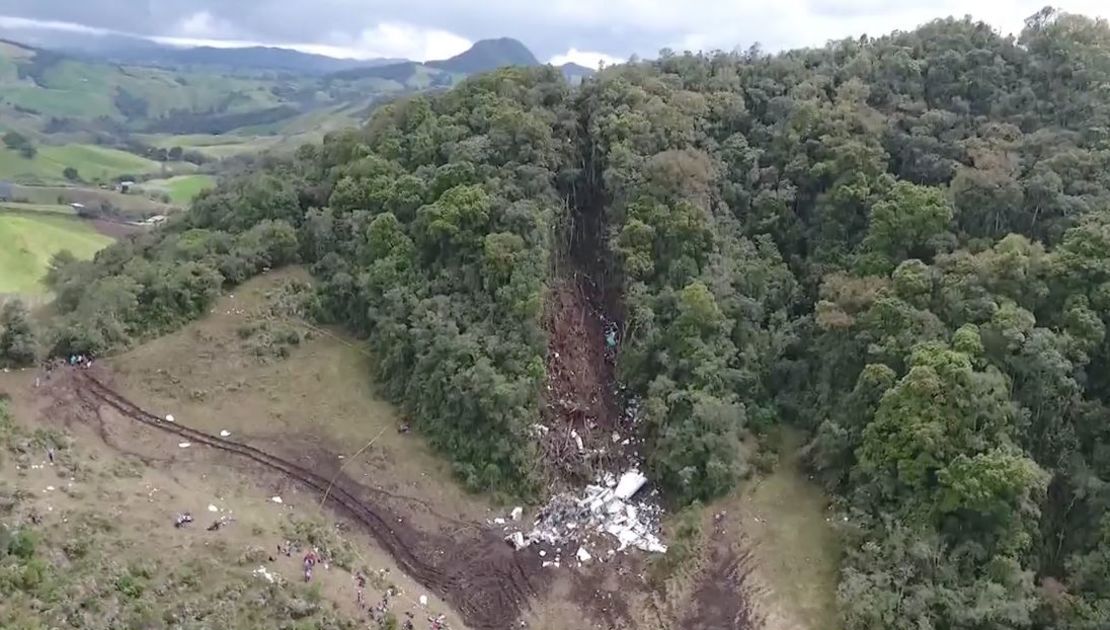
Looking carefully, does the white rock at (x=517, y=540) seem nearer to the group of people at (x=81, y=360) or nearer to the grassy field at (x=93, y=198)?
the group of people at (x=81, y=360)

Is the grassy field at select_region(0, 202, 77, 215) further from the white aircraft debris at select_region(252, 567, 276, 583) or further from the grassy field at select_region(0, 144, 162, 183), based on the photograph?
the white aircraft debris at select_region(252, 567, 276, 583)

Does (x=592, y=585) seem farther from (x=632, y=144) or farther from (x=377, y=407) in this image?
(x=632, y=144)

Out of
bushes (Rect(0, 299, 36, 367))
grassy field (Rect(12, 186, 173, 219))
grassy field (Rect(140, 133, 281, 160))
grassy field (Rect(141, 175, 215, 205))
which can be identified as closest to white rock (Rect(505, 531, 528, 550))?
bushes (Rect(0, 299, 36, 367))

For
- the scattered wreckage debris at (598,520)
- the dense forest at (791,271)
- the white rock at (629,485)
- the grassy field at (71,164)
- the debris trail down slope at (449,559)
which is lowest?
the grassy field at (71,164)

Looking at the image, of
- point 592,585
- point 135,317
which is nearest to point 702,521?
point 592,585

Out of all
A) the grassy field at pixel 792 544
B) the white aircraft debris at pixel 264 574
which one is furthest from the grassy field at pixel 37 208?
the grassy field at pixel 792 544

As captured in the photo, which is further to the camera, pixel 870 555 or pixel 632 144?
pixel 632 144
